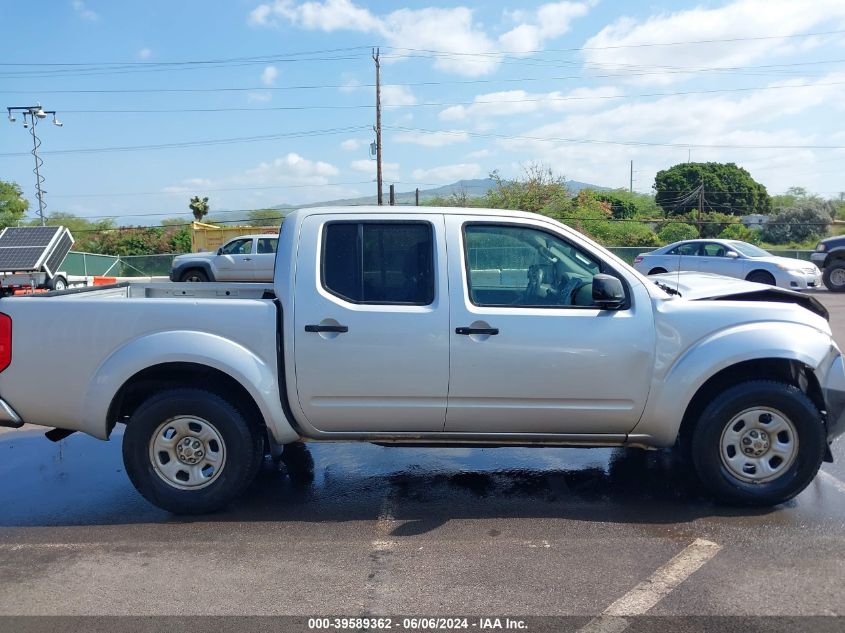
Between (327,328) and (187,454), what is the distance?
47.9 inches

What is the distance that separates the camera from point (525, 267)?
4.48 metres

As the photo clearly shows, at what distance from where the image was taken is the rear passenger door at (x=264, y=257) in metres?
22.6

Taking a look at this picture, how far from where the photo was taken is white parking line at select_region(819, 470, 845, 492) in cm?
478

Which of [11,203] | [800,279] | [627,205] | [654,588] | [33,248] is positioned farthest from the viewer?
[11,203]

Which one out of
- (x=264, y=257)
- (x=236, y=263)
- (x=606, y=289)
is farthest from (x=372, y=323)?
(x=236, y=263)

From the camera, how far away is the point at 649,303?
424 centimetres

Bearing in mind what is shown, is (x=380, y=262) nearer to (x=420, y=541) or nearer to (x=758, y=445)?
(x=420, y=541)

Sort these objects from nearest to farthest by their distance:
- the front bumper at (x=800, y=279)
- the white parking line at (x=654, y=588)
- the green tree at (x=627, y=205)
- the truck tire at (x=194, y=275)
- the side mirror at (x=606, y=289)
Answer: the white parking line at (x=654, y=588) < the side mirror at (x=606, y=289) < the front bumper at (x=800, y=279) < the truck tire at (x=194, y=275) < the green tree at (x=627, y=205)

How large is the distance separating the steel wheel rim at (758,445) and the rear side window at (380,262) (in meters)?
2.07

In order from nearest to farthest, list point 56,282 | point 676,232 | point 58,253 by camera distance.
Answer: point 58,253
point 56,282
point 676,232

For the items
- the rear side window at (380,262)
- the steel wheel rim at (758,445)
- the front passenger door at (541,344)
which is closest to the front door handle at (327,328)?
the rear side window at (380,262)

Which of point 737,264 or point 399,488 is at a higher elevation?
point 737,264

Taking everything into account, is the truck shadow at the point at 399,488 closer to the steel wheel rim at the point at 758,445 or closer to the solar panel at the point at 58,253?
the steel wheel rim at the point at 758,445

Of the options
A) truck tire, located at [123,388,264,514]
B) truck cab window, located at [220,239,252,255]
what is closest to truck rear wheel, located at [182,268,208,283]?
truck cab window, located at [220,239,252,255]
